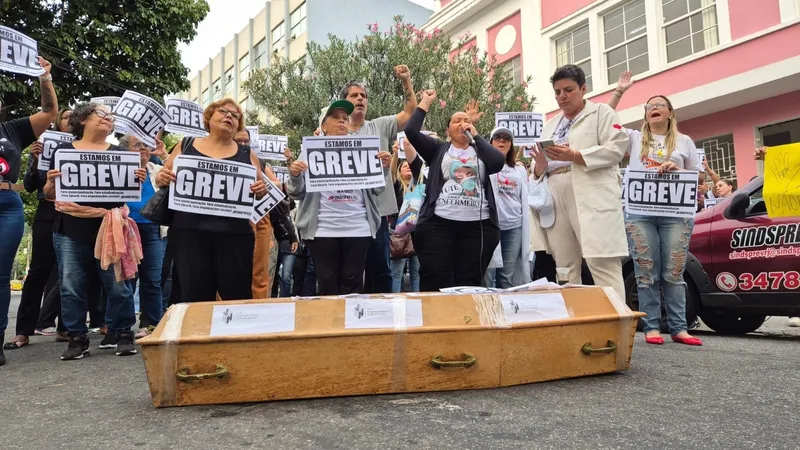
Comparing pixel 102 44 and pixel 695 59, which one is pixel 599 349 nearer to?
pixel 695 59

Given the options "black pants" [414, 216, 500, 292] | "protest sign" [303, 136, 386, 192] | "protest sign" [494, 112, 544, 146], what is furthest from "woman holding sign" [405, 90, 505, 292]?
"protest sign" [494, 112, 544, 146]

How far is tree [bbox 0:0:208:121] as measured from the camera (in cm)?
1237

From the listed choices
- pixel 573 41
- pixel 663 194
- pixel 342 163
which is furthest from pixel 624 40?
pixel 342 163

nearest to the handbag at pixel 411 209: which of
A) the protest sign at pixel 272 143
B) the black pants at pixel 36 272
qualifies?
the black pants at pixel 36 272

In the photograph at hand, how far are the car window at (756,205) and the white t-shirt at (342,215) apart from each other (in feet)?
11.4

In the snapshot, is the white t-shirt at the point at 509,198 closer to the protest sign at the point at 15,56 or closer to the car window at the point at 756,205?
the car window at the point at 756,205

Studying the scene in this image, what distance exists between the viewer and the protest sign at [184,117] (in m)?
6.21

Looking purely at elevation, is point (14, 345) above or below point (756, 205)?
below

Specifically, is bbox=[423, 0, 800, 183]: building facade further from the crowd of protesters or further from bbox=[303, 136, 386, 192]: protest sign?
bbox=[303, 136, 386, 192]: protest sign

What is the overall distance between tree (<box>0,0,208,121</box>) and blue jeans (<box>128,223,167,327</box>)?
9.00 meters

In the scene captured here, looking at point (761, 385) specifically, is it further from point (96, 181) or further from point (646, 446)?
point (96, 181)

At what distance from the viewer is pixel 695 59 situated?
12.9m

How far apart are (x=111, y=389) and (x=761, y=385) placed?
3.29 m

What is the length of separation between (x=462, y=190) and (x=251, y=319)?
1872 millimetres
